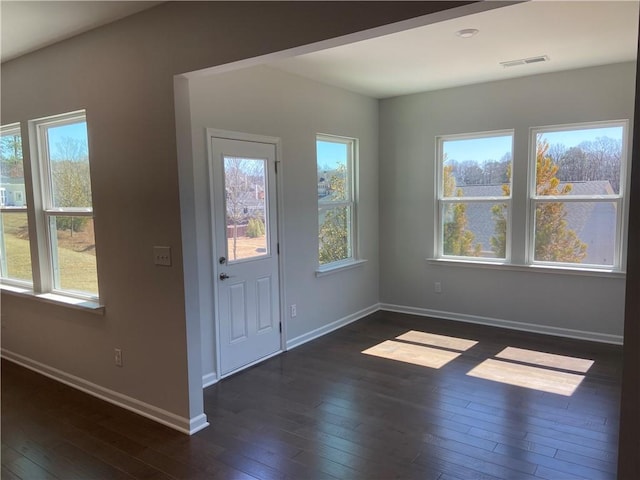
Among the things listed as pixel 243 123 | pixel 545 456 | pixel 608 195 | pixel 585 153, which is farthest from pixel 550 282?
pixel 243 123

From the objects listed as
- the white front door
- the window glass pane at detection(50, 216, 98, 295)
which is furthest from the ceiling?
the window glass pane at detection(50, 216, 98, 295)

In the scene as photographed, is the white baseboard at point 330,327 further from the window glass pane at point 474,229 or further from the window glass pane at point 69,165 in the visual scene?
the window glass pane at point 69,165

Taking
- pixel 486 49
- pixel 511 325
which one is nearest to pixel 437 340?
pixel 511 325

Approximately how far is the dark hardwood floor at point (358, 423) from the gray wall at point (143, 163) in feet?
0.99

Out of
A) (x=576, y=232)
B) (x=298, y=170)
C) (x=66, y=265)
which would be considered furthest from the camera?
(x=576, y=232)

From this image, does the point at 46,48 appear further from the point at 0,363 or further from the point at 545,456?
the point at 545,456

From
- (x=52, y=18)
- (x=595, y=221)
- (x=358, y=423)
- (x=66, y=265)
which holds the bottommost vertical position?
(x=358, y=423)

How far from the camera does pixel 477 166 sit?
491cm

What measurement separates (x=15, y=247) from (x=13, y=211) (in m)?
0.37

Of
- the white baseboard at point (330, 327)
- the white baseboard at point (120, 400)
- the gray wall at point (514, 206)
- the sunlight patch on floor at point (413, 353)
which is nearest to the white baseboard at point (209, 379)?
the white baseboard at point (120, 400)

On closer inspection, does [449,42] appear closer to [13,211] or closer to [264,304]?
[264,304]

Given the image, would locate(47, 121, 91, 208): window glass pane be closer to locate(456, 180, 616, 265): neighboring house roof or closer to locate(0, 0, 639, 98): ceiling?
locate(0, 0, 639, 98): ceiling

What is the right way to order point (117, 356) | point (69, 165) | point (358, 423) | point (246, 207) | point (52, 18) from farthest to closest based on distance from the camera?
point (246, 207) < point (69, 165) < point (117, 356) < point (358, 423) < point (52, 18)

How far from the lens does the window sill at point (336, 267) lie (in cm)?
464
